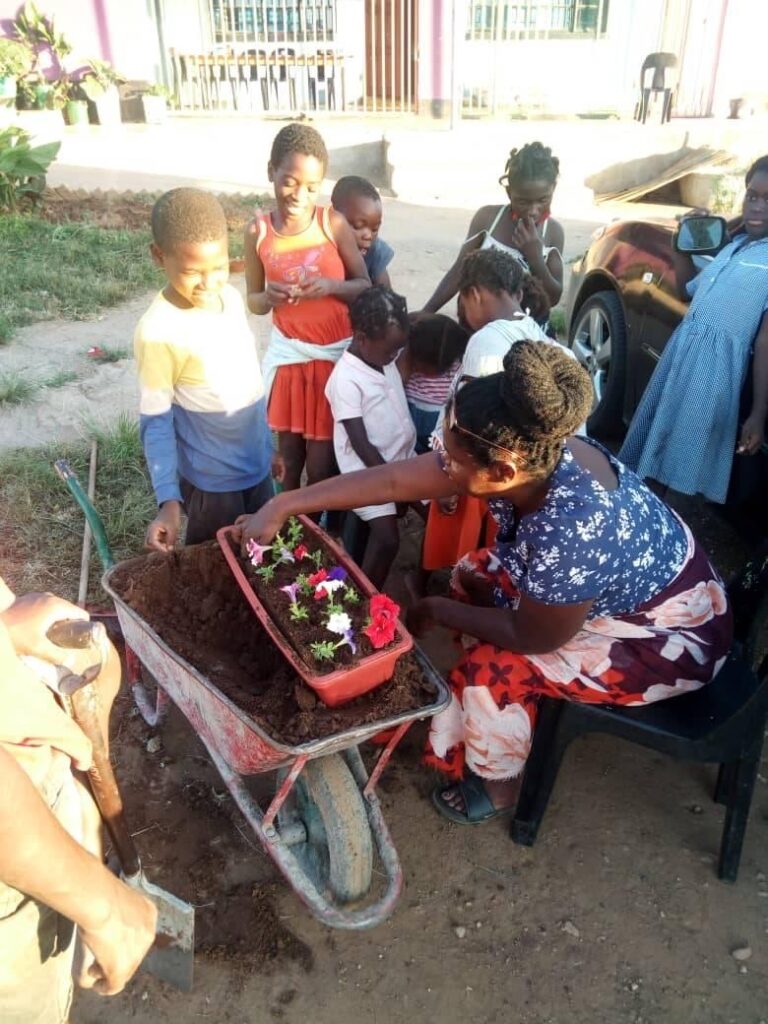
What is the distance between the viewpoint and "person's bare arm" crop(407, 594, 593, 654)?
2.18 metres

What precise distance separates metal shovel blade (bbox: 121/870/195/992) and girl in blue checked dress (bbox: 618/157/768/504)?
2.72 m

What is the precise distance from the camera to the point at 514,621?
7.54ft

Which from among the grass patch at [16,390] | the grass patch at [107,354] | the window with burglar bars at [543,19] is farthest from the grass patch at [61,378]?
the window with burglar bars at [543,19]

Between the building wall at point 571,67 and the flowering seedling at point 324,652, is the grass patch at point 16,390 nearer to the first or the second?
the flowering seedling at point 324,652

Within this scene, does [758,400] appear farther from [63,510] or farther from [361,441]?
[63,510]

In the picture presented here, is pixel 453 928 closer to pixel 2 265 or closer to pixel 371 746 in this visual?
pixel 371 746

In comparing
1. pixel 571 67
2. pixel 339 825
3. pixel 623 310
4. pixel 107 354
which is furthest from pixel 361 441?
pixel 571 67

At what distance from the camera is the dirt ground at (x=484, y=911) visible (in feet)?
7.14

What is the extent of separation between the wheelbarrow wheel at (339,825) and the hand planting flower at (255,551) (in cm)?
62

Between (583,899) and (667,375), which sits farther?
(667,375)

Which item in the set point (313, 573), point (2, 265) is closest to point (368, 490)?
point (313, 573)

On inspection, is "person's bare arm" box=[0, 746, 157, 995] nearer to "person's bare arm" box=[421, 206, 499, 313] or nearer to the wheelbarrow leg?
the wheelbarrow leg

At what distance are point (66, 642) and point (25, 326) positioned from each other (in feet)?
19.7

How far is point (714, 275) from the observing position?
139 inches
